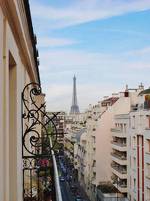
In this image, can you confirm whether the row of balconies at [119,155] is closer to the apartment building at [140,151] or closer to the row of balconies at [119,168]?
the row of balconies at [119,168]

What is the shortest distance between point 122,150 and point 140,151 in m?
6.71

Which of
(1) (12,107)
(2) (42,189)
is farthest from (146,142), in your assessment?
(1) (12,107)

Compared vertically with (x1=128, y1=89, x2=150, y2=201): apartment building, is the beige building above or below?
above

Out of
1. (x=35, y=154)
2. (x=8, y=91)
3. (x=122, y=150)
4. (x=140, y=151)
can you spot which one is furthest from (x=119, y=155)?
(x=8, y=91)

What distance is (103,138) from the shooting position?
56.2m

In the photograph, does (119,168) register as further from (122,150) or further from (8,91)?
(8,91)

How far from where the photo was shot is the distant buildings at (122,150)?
40438 mm

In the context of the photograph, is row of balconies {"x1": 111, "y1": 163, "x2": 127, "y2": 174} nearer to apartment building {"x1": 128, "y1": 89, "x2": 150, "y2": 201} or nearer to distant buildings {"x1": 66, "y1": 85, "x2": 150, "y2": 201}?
distant buildings {"x1": 66, "y1": 85, "x2": 150, "y2": 201}

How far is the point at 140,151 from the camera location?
1612 inches

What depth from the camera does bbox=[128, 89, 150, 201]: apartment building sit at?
3912cm

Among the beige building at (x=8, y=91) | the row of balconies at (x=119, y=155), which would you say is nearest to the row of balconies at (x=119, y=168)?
the row of balconies at (x=119, y=155)

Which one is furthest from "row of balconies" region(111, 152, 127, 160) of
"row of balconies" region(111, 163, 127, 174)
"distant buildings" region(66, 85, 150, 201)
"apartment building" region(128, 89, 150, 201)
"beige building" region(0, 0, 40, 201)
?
"beige building" region(0, 0, 40, 201)

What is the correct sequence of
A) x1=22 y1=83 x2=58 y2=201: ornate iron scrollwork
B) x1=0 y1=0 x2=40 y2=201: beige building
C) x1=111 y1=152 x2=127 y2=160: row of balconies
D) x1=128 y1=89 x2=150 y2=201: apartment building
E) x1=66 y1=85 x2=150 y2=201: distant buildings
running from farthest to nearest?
x1=111 y1=152 x2=127 y2=160: row of balconies
x1=66 y1=85 x2=150 y2=201: distant buildings
x1=128 y1=89 x2=150 y2=201: apartment building
x1=22 y1=83 x2=58 y2=201: ornate iron scrollwork
x1=0 y1=0 x2=40 y2=201: beige building

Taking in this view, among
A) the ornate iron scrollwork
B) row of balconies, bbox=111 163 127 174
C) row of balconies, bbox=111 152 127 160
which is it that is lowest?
row of balconies, bbox=111 163 127 174
